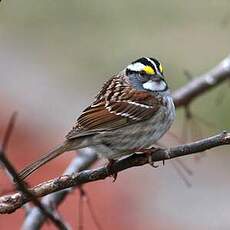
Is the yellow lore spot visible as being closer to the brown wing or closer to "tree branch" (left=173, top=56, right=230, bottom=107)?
the brown wing

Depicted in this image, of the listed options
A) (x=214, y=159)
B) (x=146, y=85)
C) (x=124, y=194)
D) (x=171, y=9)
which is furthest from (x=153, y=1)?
(x=146, y=85)

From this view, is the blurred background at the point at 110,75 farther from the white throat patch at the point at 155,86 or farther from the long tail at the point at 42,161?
the long tail at the point at 42,161

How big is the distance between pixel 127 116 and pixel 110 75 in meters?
7.05

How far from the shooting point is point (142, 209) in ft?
27.2

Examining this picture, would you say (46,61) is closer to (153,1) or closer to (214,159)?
(153,1)

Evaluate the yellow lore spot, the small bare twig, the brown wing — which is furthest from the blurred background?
the small bare twig

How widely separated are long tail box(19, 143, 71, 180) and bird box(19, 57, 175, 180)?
0.01m

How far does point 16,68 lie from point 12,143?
9.38 feet

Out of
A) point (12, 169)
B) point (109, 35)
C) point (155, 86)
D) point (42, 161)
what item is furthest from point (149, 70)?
point (109, 35)

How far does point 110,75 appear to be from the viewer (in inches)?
434

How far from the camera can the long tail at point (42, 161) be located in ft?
10.1

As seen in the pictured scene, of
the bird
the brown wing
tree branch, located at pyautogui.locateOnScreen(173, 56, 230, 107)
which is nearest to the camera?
the bird

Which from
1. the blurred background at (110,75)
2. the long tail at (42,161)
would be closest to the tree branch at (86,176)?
the long tail at (42,161)

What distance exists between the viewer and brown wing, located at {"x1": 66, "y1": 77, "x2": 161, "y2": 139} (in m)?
3.85
